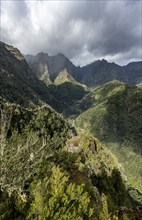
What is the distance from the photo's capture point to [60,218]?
29141 millimetres

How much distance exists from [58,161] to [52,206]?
164ft

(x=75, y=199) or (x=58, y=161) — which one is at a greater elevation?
(x=58, y=161)

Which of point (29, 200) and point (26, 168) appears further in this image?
point (26, 168)

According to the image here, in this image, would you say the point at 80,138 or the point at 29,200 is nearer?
the point at 29,200

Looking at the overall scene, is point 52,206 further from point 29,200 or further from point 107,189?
point 107,189

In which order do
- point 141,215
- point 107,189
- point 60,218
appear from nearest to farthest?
point 60,218, point 141,215, point 107,189

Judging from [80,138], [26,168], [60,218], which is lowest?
[60,218]

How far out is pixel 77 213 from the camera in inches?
1286

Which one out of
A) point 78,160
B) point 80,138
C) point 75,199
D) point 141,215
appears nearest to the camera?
point 141,215

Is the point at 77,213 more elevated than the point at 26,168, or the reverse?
the point at 26,168

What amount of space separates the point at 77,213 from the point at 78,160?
5957 centimetres

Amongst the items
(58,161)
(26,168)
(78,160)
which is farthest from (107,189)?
(26,168)

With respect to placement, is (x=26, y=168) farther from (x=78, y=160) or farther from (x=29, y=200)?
(x=78, y=160)

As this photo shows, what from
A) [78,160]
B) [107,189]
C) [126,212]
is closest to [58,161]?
[78,160]
